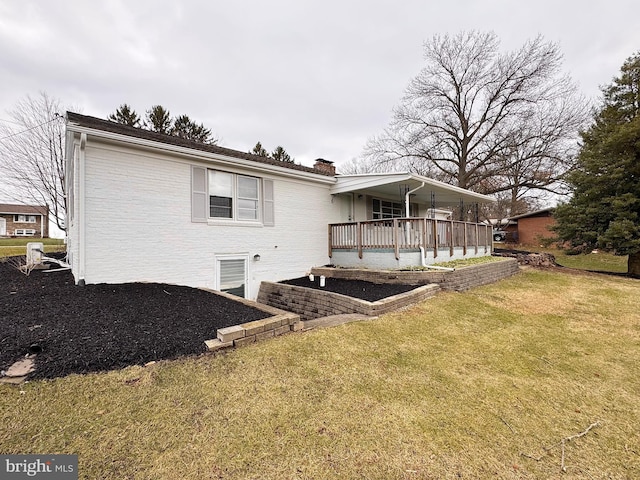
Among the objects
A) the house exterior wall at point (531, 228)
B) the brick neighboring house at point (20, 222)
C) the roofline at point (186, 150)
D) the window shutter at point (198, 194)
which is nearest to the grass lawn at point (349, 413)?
the window shutter at point (198, 194)

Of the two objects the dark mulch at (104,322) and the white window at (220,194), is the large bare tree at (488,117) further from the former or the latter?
the dark mulch at (104,322)

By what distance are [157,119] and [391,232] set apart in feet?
75.0

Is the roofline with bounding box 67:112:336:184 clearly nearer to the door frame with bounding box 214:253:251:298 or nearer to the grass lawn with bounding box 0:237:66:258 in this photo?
the door frame with bounding box 214:253:251:298

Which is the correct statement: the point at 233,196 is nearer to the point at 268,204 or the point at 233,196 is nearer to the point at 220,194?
the point at 220,194

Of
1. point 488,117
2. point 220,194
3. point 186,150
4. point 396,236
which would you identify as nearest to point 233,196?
point 220,194

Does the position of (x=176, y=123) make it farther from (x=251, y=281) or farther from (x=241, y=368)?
(x=241, y=368)

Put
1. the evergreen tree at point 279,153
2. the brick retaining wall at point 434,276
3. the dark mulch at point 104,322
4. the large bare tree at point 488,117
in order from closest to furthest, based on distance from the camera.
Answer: the dark mulch at point 104,322, the brick retaining wall at point 434,276, the large bare tree at point 488,117, the evergreen tree at point 279,153

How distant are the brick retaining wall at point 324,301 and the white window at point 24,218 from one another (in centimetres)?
4319

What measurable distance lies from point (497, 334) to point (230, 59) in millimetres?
13893

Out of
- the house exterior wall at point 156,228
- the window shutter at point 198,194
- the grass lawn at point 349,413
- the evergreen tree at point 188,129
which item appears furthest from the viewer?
the evergreen tree at point 188,129

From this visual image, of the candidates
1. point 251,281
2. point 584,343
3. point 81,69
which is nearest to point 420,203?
point 251,281

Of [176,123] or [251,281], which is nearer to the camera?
[251,281]

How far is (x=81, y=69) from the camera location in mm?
11969

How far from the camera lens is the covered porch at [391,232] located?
8.80 meters
